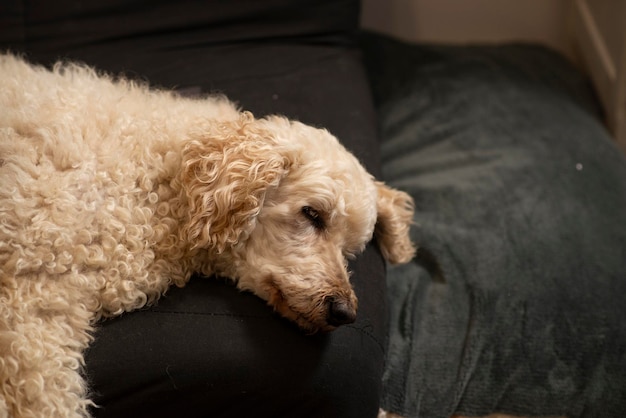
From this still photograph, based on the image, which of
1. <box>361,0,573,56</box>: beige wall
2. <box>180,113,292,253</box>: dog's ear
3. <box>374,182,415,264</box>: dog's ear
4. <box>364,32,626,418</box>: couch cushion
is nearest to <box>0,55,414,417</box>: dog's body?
<box>180,113,292,253</box>: dog's ear

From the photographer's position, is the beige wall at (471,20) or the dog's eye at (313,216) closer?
the dog's eye at (313,216)

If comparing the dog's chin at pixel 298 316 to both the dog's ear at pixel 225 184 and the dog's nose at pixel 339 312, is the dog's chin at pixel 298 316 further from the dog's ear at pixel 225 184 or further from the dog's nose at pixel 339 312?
the dog's ear at pixel 225 184

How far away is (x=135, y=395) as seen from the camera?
1327mm

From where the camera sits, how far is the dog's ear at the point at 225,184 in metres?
1.36

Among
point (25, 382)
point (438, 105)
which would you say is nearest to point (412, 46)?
point (438, 105)

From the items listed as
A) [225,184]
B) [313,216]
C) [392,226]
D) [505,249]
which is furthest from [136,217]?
[505,249]

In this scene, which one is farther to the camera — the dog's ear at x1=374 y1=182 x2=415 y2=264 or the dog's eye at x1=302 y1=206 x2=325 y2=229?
the dog's ear at x1=374 y1=182 x2=415 y2=264

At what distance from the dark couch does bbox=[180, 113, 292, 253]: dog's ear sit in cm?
14

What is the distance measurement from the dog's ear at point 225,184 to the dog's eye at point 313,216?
3.6 inches

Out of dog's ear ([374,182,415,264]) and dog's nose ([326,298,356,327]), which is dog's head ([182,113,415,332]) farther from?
dog's ear ([374,182,415,264])

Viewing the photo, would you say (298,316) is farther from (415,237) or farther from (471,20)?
(471,20)

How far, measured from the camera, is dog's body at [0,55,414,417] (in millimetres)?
1281

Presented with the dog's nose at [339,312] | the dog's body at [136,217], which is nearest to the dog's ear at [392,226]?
the dog's body at [136,217]

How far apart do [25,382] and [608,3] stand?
8.53ft
